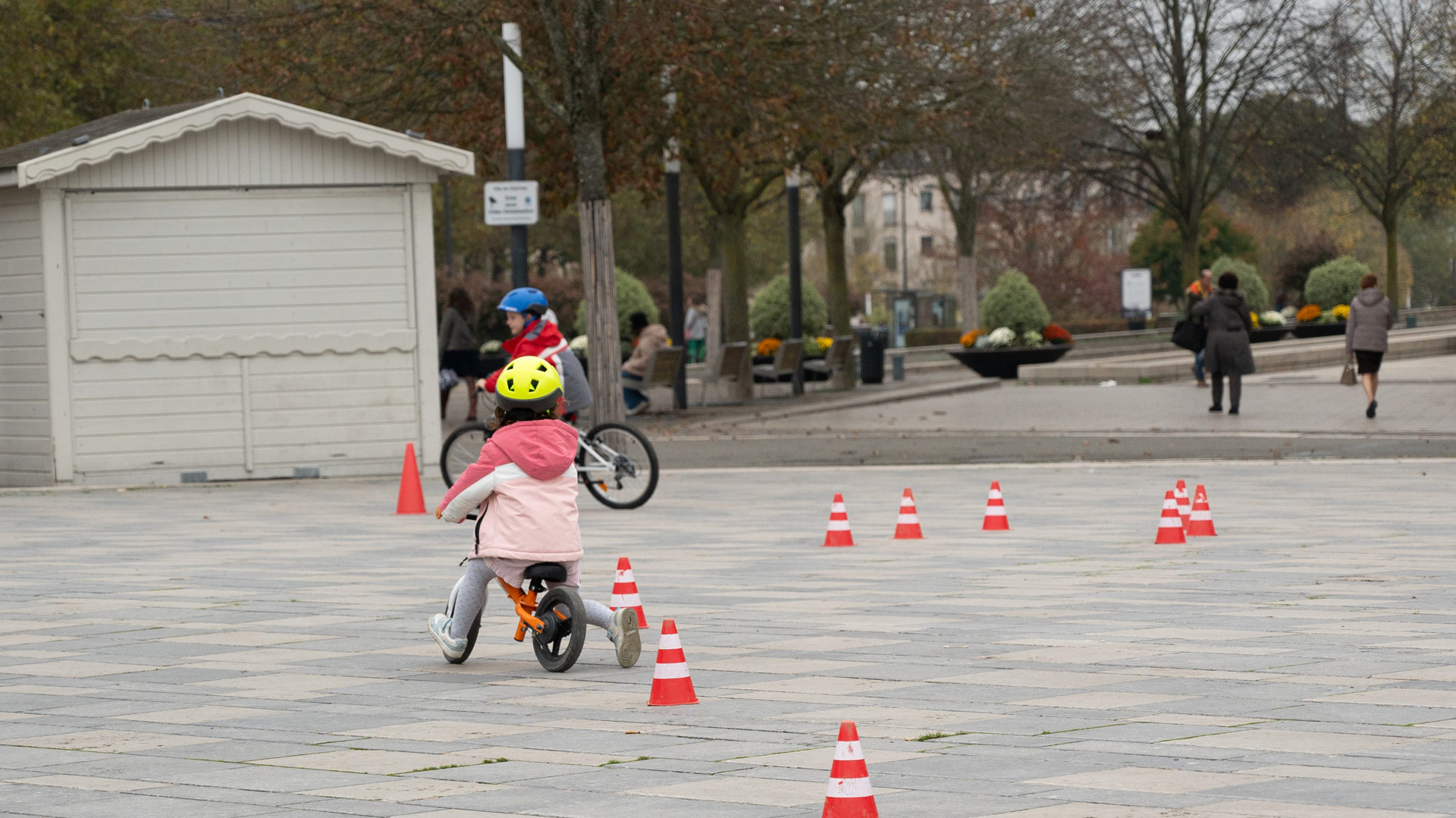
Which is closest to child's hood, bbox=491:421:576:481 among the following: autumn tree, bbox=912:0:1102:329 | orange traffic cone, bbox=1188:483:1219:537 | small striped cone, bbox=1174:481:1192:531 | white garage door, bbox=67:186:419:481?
small striped cone, bbox=1174:481:1192:531

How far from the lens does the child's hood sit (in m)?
7.47

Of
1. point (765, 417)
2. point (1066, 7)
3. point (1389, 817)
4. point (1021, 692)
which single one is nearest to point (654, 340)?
point (765, 417)

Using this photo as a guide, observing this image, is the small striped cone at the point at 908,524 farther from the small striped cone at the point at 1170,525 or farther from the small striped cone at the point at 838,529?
the small striped cone at the point at 1170,525

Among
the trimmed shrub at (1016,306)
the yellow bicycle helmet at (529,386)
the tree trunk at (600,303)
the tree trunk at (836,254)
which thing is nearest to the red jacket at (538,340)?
the yellow bicycle helmet at (529,386)

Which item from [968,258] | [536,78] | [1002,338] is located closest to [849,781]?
[536,78]

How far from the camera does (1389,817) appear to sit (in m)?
4.64

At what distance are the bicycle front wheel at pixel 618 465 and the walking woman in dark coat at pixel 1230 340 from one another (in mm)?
10543

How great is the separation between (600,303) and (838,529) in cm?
885

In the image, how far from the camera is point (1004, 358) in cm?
3422

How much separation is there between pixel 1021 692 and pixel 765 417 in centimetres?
1900

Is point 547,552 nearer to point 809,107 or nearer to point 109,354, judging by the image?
point 109,354

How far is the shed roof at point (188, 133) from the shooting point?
637 inches

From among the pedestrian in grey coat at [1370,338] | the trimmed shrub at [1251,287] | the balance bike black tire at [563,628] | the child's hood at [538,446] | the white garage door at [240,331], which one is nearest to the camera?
the balance bike black tire at [563,628]

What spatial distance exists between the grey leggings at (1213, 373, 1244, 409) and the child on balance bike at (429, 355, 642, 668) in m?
16.5
